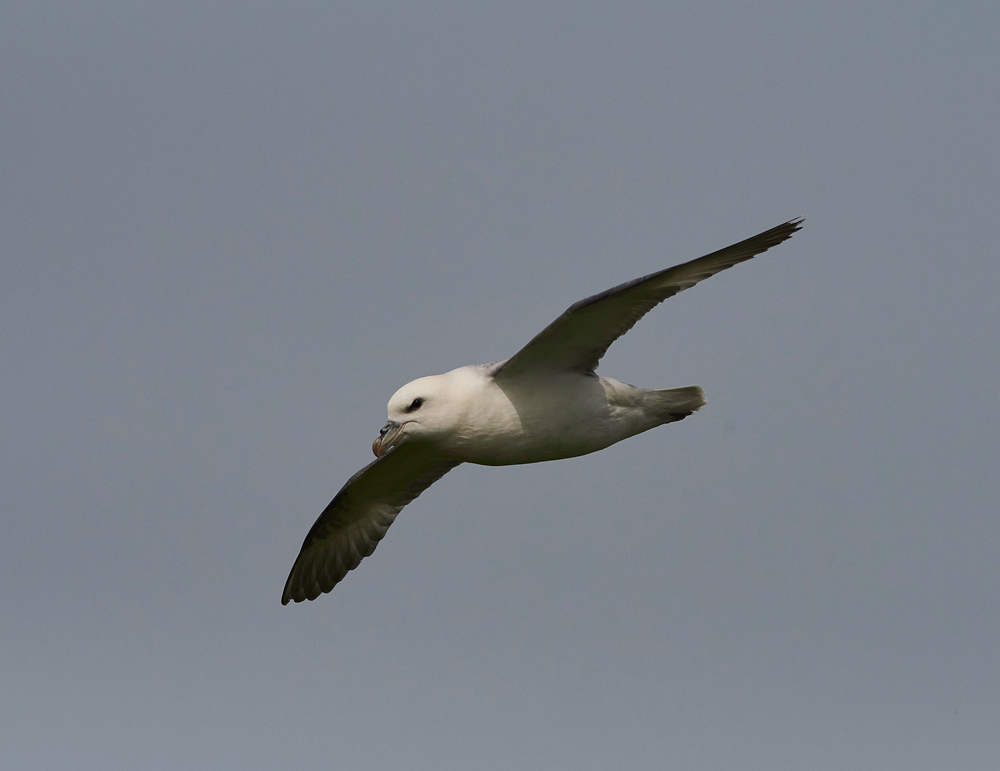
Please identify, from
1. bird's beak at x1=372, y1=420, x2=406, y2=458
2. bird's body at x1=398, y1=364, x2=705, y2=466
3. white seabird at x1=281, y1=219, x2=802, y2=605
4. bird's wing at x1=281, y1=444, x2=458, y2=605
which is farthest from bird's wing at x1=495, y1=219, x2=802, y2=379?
bird's wing at x1=281, y1=444, x2=458, y2=605

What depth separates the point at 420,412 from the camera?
29.8ft

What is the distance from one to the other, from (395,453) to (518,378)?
202 centimetres

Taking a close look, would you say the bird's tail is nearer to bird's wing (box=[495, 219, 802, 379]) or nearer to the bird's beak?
bird's wing (box=[495, 219, 802, 379])

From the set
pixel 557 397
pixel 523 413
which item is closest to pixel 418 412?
pixel 523 413

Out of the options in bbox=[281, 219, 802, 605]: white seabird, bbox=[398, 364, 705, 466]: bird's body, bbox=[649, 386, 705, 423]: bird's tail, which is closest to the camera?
bbox=[281, 219, 802, 605]: white seabird

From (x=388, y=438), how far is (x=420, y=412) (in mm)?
314

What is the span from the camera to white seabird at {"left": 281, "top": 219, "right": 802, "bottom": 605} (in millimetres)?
8758

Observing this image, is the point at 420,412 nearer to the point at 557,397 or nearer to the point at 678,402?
the point at 557,397

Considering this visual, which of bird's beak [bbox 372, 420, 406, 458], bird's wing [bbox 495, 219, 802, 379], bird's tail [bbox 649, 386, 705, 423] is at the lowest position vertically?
bird's tail [bbox 649, 386, 705, 423]

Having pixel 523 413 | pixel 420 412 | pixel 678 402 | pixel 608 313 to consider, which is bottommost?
pixel 678 402

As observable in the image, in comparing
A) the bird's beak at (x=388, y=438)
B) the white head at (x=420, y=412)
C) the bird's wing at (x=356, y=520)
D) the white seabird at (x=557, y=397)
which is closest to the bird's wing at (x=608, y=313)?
the white seabird at (x=557, y=397)

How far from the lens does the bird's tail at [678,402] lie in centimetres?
1043

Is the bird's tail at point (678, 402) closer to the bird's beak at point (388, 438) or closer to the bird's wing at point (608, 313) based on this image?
the bird's wing at point (608, 313)

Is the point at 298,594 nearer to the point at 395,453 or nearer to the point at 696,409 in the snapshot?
the point at 395,453
